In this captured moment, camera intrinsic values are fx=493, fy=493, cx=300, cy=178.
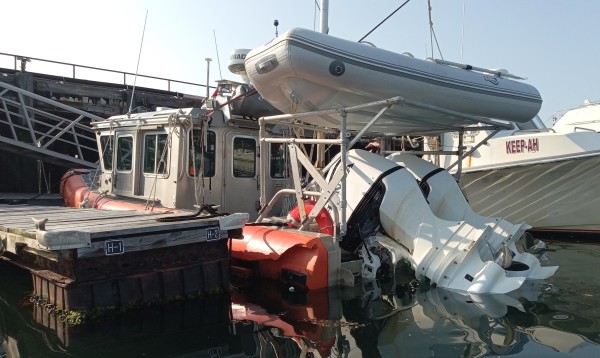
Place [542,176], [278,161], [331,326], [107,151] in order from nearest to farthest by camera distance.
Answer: [331,326]
[278,161]
[107,151]
[542,176]

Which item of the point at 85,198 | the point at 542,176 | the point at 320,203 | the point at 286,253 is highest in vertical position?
the point at 542,176

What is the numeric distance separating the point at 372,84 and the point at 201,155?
2.84m

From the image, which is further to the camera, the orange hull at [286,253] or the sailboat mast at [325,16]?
the sailboat mast at [325,16]

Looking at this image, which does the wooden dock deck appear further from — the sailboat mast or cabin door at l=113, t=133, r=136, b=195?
the sailboat mast

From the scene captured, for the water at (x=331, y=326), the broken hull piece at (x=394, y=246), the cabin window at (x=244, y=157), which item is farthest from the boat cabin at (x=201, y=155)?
the water at (x=331, y=326)

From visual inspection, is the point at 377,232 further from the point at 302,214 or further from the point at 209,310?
the point at 209,310

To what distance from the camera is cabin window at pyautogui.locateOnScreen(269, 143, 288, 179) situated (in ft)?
25.9

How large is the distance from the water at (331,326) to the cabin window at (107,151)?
3324mm

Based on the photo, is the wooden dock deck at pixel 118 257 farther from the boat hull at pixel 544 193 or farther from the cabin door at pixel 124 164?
the boat hull at pixel 544 193

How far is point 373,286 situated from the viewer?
19.5ft

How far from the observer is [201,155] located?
7.21m

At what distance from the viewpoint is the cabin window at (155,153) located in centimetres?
740

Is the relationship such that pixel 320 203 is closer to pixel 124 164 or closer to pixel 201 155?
pixel 201 155

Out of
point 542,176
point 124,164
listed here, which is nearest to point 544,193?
point 542,176
